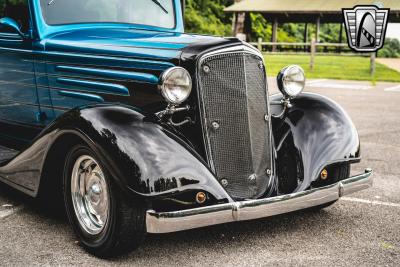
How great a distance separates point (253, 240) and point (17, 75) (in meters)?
2.50

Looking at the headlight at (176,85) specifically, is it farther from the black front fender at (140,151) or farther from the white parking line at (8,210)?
the white parking line at (8,210)

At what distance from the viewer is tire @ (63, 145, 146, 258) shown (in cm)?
340

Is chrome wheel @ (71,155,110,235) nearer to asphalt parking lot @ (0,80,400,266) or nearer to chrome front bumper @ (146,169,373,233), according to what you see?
asphalt parking lot @ (0,80,400,266)

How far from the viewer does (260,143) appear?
4.02 meters

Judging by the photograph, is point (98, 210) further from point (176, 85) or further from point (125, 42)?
point (125, 42)

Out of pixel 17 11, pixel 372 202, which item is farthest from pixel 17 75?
pixel 372 202

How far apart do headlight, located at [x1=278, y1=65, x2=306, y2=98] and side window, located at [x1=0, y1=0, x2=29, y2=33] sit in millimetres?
2105

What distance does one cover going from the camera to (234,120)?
12.7ft

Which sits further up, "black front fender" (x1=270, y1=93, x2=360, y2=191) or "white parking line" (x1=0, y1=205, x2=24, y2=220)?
"black front fender" (x1=270, y1=93, x2=360, y2=191)

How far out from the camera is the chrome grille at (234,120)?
150 inches

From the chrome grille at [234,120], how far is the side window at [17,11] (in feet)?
6.29

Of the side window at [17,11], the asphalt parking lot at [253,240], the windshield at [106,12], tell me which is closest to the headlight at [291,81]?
the asphalt parking lot at [253,240]

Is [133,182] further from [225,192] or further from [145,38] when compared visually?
[145,38]

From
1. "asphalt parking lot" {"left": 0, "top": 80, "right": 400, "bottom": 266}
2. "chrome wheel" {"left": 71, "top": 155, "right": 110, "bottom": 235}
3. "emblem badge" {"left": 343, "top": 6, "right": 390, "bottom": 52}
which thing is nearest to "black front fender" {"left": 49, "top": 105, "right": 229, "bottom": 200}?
"chrome wheel" {"left": 71, "top": 155, "right": 110, "bottom": 235}
